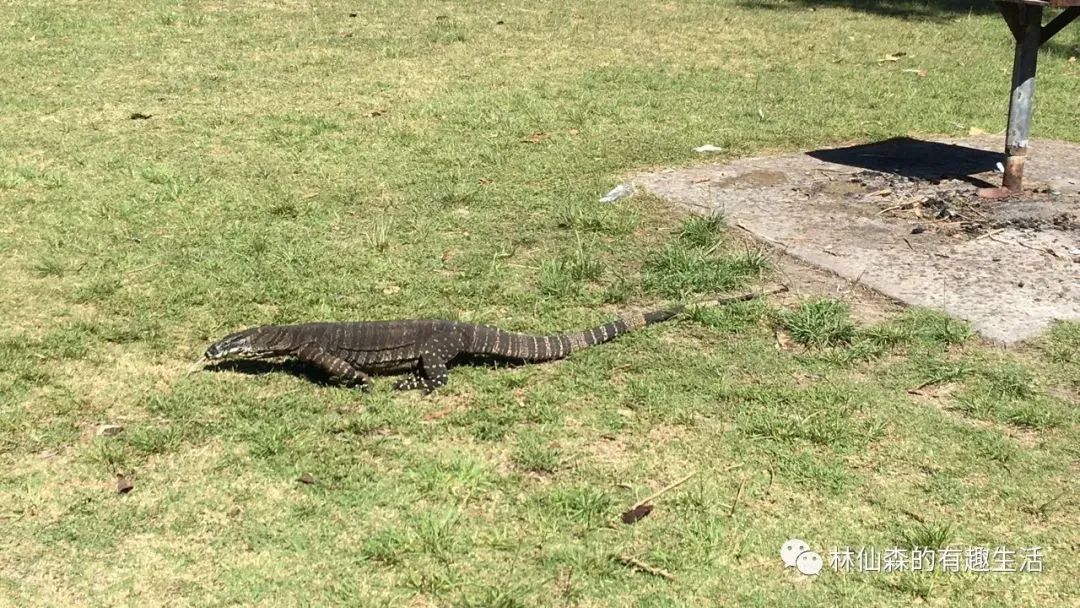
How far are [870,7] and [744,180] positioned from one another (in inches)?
425

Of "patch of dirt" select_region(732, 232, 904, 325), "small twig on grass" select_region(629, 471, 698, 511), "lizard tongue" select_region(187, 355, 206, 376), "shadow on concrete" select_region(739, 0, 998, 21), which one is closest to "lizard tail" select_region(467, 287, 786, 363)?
"patch of dirt" select_region(732, 232, 904, 325)

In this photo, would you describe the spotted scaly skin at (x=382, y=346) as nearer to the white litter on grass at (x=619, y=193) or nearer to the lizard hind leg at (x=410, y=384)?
the lizard hind leg at (x=410, y=384)

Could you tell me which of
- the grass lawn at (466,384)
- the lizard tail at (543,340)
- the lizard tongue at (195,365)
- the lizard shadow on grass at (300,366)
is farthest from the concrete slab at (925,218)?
the lizard tongue at (195,365)

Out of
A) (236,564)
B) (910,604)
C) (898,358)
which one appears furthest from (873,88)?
(236,564)

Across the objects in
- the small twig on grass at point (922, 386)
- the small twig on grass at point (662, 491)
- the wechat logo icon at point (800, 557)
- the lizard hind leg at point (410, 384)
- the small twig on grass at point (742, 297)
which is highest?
the lizard hind leg at point (410, 384)

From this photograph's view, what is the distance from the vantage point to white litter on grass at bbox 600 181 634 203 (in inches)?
375

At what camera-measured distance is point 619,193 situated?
9.62 m

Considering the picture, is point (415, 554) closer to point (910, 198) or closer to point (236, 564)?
point (236, 564)

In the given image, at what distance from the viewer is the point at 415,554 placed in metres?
4.84

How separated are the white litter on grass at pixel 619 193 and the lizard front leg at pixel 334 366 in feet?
12.3

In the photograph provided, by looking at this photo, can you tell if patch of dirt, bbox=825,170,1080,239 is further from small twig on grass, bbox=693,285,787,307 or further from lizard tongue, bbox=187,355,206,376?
lizard tongue, bbox=187,355,206,376

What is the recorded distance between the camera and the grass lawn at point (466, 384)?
15.9 ft

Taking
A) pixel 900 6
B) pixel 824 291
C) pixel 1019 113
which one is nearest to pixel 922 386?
pixel 824 291

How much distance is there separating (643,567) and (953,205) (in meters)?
5.67
